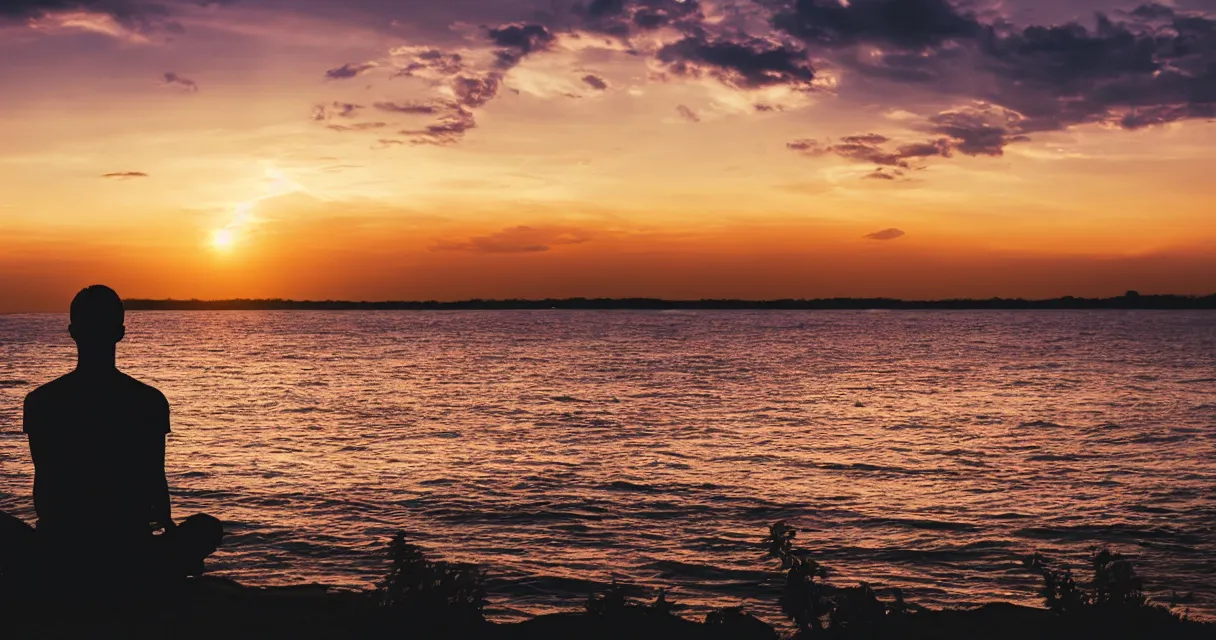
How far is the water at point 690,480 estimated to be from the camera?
18984mm

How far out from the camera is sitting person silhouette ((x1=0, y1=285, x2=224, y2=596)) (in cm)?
743

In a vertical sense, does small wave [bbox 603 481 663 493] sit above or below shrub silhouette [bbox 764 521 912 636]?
below

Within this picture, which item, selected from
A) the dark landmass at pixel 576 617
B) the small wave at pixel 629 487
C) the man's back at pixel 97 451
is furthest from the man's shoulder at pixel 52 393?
the small wave at pixel 629 487

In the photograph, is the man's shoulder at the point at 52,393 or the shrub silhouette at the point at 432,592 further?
the shrub silhouette at the point at 432,592

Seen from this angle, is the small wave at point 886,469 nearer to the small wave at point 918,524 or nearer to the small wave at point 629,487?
the small wave at point 629,487

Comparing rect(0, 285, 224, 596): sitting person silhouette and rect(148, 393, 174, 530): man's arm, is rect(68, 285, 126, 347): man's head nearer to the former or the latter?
rect(0, 285, 224, 596): sitting person silhouette

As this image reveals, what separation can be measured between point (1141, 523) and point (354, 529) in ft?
61.6

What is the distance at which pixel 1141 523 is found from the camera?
2389 cm

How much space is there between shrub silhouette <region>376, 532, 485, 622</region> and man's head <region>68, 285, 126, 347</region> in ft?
14.4

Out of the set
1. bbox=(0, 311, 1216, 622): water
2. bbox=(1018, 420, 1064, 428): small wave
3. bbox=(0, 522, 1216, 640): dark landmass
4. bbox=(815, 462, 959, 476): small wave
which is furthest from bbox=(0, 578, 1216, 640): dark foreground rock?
bbox=(1018, 420, 1064, 428): small wave

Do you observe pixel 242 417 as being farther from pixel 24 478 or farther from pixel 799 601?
pixel 799 601

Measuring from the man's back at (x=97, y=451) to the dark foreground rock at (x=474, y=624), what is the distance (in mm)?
1572

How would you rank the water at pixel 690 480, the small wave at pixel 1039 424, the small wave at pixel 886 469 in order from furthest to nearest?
the small wave at pixel 1039 424 → the small wave at pixel 886 469 → the water at pixel 690 480

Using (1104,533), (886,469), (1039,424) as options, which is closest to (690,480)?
(886,469)
